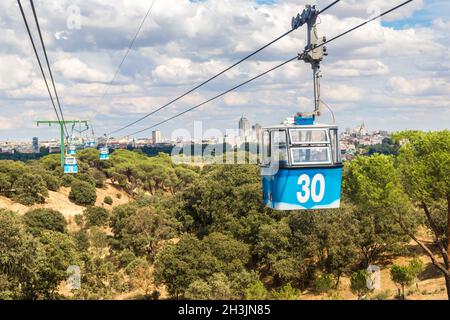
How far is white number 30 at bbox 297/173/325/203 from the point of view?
13156 millimetres

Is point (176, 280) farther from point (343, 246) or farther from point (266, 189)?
point (266, 189)

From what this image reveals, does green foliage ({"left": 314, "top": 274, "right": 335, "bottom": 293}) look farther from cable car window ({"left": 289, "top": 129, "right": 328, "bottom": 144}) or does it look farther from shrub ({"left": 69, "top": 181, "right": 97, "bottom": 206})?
shrub ({"left": 69, "top": 181, "right": 97, "bottom": 206})

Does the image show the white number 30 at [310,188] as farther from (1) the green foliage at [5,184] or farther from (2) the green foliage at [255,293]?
(1) the green foliage at [5,184]

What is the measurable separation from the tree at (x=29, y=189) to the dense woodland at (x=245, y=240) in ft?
42.5

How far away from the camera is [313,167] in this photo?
43.2 feet

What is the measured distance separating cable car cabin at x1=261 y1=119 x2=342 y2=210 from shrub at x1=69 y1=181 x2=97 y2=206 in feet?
217

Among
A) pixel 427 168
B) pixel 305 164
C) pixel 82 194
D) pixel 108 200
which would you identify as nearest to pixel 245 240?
pixel 427 168

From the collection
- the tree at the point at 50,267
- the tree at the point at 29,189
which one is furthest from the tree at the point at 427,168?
the tree at the point at 29,189

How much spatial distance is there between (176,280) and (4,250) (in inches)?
428

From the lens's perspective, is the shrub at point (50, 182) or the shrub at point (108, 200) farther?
the shrub at point (108, 200)

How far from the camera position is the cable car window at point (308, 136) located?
43.2 feet

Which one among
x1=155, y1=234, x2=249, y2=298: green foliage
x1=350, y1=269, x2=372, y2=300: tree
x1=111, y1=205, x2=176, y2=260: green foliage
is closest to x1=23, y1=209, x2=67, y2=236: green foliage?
x1=111, y1=205, x2=176, y2=260: green foliage

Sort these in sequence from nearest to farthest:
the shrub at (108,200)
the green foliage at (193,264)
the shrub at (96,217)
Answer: the green foliage at (193,264)
the shrub at (96,217)
the shrub at (108,200)

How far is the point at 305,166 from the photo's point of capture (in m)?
13.1
